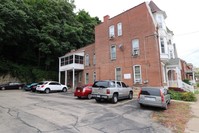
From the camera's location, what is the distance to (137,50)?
745 inches

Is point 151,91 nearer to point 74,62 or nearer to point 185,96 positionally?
point 185,96

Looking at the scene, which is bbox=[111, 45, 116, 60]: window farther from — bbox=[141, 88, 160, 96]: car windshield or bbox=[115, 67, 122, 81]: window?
bbox=[141, 88, 160, 96]: car windshield

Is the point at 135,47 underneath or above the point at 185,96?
above

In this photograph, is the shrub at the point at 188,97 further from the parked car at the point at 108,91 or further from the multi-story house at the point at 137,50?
the parked car at the point at 108,91

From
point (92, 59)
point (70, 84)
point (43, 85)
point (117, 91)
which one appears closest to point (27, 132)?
point (117, 91)

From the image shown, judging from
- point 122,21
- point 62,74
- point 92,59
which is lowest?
point 62,74

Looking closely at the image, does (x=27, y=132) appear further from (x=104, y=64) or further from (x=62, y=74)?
(x=62, y=74)

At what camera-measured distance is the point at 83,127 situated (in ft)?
20.2

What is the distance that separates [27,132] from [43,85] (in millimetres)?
15756

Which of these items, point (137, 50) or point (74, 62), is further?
point (74, 62)

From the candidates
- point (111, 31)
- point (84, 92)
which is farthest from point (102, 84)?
point (111, 31)

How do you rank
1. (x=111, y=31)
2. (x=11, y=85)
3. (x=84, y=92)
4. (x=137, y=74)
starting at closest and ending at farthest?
1. (x=84, y=92)
2. (x=137, y=74)
3. (x=111, y=31)
4. (x=11, y=85)

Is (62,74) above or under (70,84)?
above

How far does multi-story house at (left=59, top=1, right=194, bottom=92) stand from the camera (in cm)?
1747
